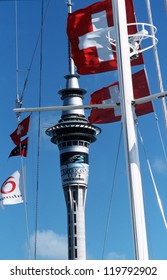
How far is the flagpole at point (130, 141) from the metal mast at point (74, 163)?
11956cm

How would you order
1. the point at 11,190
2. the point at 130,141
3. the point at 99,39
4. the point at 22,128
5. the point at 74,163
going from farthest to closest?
the point at 74,163
the point at 11,190
the point at 22,128
the point at 99,39
the point at 130,141

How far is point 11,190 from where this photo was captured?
111ft

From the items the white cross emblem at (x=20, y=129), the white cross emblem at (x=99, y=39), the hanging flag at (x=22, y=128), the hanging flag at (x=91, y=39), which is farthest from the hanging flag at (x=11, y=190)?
the white cross emblem at (x=99, y=39)

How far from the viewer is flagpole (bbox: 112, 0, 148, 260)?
48.8 feet

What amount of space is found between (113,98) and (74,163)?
385 ft

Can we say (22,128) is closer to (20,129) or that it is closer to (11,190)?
(20,129)

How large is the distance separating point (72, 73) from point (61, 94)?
5972 millimetres

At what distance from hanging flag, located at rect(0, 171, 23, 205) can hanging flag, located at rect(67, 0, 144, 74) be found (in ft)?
48.0

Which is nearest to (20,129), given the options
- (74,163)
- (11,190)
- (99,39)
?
(11,190)

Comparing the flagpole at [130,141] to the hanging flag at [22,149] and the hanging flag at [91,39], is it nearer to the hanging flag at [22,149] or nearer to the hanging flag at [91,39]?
the hanging flag at [91,39]

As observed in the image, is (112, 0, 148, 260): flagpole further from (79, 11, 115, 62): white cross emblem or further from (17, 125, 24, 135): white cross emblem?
(17, 125, 24, 135): white cross emblem

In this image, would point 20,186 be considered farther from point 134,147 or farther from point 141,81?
point 134,147
